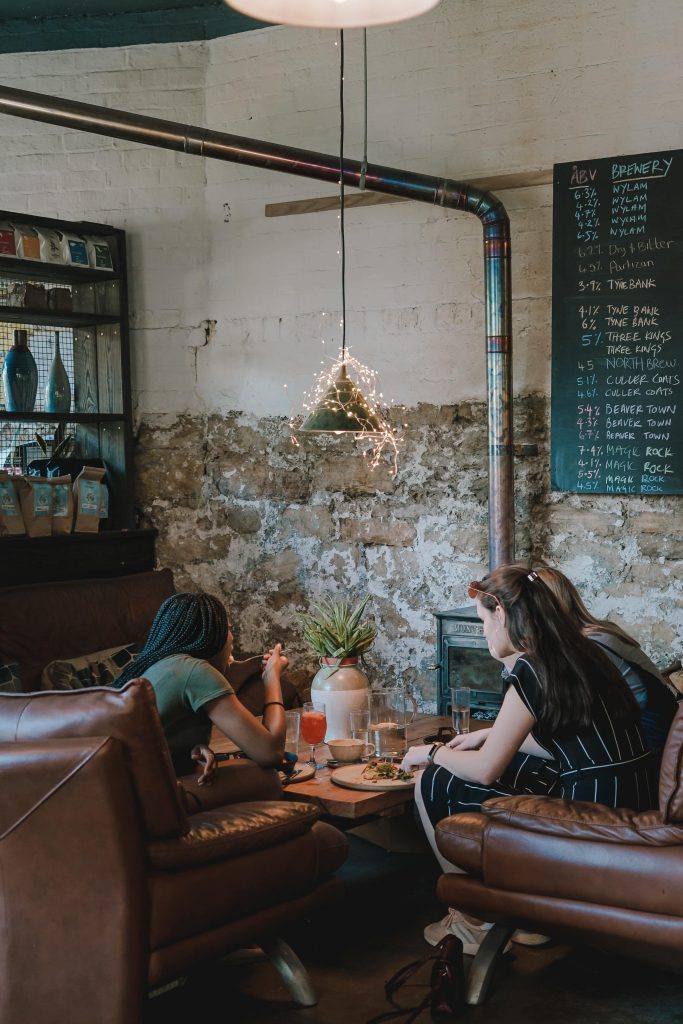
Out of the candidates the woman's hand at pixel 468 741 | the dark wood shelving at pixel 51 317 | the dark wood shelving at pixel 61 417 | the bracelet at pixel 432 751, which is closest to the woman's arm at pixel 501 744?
the bracelet at pixel 432 751

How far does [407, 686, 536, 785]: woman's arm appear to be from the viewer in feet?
10.2

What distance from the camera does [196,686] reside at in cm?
320

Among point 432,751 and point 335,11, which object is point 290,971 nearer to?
point 432,751

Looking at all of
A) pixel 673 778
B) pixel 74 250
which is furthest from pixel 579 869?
pixel 74 250

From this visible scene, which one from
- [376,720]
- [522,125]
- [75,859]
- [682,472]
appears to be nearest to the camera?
[75,859]

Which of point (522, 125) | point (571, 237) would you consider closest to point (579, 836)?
point (571, 237)

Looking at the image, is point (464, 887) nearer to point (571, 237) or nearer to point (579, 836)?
point (579, 836)

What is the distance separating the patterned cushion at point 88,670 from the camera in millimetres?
4516

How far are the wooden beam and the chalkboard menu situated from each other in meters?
0.14

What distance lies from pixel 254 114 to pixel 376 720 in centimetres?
337

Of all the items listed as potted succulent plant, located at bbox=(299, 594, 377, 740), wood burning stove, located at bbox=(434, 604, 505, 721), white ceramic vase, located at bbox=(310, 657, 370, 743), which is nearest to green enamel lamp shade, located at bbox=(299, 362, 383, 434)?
potted succulent plant, located at bbox=(299, 594, 377, 740)

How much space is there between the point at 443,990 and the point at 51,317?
3786mm

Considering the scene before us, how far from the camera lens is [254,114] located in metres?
5.66

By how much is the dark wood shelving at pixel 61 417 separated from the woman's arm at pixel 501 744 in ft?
Result: 9.84
